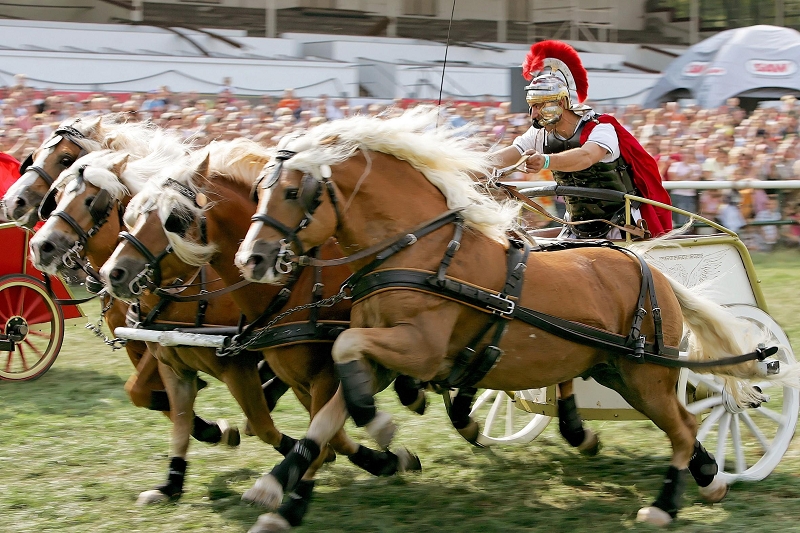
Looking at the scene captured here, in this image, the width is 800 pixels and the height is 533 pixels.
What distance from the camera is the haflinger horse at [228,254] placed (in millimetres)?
4238

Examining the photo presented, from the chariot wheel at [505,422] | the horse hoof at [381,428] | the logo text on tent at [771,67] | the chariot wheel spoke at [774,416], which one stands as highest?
the logo text on tent at [771,67]

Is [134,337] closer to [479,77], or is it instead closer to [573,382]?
[573,382]

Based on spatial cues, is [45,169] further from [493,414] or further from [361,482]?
[493,414]

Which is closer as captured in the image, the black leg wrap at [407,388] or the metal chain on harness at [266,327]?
the metal chain on harness at [266,327]

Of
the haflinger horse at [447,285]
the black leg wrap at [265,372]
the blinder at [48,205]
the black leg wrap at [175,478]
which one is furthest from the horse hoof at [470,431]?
the blinder at [48,205]

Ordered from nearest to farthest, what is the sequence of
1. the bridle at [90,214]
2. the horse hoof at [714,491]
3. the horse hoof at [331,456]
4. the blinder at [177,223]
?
the blinder at [177,223]
the horse hoof at [714,491]
the bridle at [90,214]
the horse hoof at [331,456]

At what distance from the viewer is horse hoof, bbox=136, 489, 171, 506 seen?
472 cm

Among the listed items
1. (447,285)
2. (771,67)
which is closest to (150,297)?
(447,285)

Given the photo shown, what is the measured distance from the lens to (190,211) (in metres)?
4.22

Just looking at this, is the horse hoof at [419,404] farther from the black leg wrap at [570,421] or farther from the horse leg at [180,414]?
the horse leg at [180,414]

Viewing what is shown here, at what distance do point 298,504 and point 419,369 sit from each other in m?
0.76

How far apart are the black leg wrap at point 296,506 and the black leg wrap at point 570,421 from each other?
1559 millimetres

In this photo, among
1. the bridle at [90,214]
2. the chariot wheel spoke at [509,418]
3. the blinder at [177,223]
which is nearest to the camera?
the blinder at [177,223]

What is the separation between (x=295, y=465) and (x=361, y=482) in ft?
4.73
